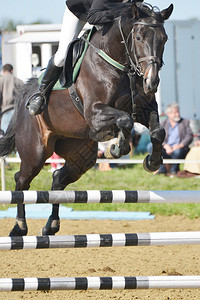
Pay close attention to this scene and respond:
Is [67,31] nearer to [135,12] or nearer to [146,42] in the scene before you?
[135,12]

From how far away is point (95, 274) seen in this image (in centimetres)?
522

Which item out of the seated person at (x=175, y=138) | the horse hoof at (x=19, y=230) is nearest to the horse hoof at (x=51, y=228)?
the horse hoof at (x=19, y=230)

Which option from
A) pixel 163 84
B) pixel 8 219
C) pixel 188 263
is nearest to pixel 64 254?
pixel 188 263

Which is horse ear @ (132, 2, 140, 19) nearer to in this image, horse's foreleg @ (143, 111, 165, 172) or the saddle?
the saddle

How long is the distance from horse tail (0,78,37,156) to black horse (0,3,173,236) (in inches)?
12.5

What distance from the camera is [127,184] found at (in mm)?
9852

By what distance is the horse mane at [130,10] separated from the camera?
461cm

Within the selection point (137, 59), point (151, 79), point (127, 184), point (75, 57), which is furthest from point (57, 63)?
point (127, 184)

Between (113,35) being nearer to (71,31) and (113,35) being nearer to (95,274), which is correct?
(71,31)

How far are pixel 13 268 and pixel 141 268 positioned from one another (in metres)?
1.16

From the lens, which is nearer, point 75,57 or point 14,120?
point 75,57

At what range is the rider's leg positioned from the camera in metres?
5.12

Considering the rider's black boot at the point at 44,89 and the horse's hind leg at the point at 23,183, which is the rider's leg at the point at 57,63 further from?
the horse's hind leg at the point at 23,183

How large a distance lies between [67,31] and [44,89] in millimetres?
542
